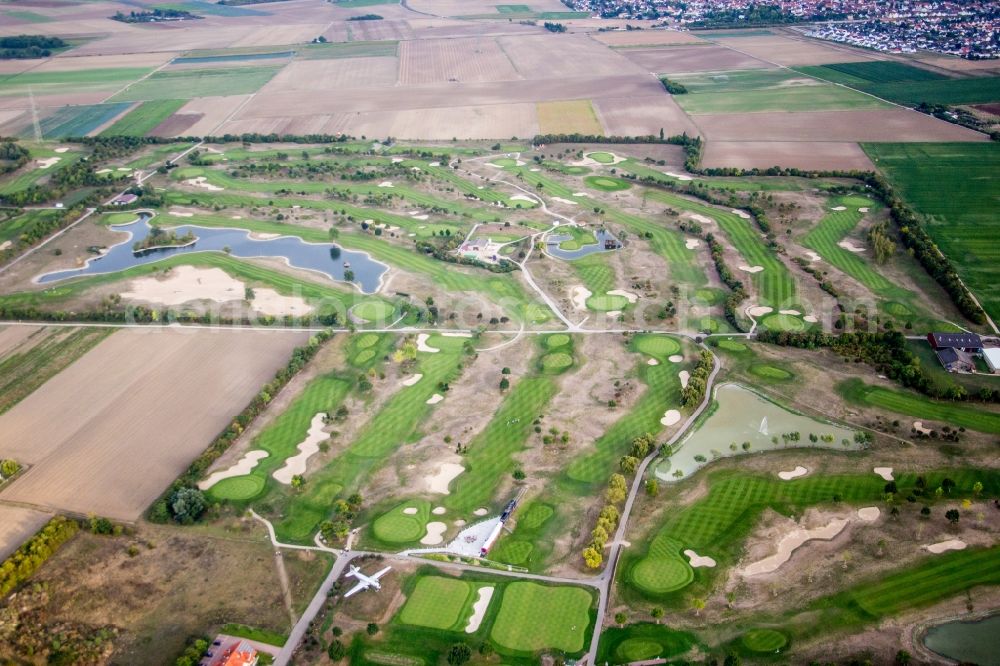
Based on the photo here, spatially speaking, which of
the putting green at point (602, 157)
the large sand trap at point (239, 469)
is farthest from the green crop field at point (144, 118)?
the large sand trap at point (239, 469)

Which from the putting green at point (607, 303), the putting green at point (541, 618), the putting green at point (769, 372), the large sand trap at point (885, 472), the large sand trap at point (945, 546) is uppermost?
the putting green at point (607, 303)

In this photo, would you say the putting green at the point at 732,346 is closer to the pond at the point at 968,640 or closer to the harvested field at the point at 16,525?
the pond at the point at 968,640

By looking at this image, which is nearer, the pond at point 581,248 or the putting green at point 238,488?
the putting green at point 238,488

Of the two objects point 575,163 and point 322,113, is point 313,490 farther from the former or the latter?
point 322,113

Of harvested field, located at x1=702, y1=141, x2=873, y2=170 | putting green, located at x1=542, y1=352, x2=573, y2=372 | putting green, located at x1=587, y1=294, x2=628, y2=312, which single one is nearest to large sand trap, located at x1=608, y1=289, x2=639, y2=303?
putting green, located at x1=587, y1=294, x2=628, y2=312

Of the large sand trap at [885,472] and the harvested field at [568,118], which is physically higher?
the harvested field at [568,118]

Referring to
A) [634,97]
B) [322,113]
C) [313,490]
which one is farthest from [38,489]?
[634,97]

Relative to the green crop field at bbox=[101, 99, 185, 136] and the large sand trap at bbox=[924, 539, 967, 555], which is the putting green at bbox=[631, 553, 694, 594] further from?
the green crop field at bbox=[101, 99, 185, 136]
